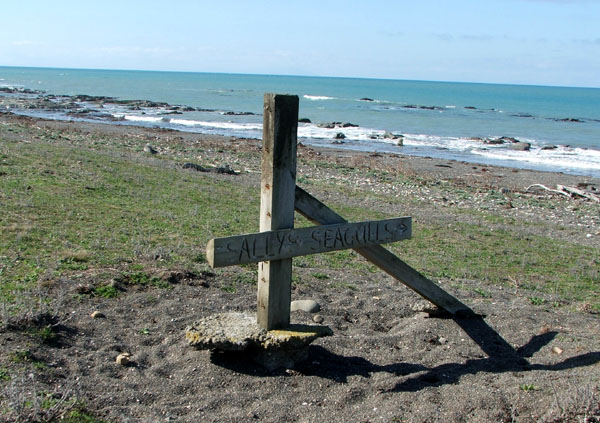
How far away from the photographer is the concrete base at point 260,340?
16.0 feet

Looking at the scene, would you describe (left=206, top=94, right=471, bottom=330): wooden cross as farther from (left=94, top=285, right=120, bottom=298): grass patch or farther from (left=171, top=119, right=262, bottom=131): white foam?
(left=171, top=119, right=262, bottom=131): white foam

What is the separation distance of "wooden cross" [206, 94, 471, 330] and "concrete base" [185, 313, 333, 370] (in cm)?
12

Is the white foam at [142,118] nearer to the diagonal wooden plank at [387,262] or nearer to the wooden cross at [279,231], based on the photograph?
the diagonal wooden plank at [387,262]

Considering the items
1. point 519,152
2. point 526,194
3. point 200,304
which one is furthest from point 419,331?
point 519,152

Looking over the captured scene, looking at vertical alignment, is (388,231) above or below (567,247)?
above

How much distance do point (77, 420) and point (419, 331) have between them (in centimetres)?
343

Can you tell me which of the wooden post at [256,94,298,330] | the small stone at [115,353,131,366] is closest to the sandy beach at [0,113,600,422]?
the small stone at [115,353,131,366]

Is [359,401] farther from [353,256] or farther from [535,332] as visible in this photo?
[353,256]

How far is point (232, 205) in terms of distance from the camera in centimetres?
1295

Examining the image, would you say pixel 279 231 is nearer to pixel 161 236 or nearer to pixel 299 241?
pixel 299 241

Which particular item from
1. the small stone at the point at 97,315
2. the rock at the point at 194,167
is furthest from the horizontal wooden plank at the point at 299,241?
the rock at the point at 194,167

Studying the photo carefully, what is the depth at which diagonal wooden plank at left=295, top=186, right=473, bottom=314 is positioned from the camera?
5.03 metres

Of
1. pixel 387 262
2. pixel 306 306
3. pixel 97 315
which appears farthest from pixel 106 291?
pixel 387 262

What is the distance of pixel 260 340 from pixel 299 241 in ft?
2.78
